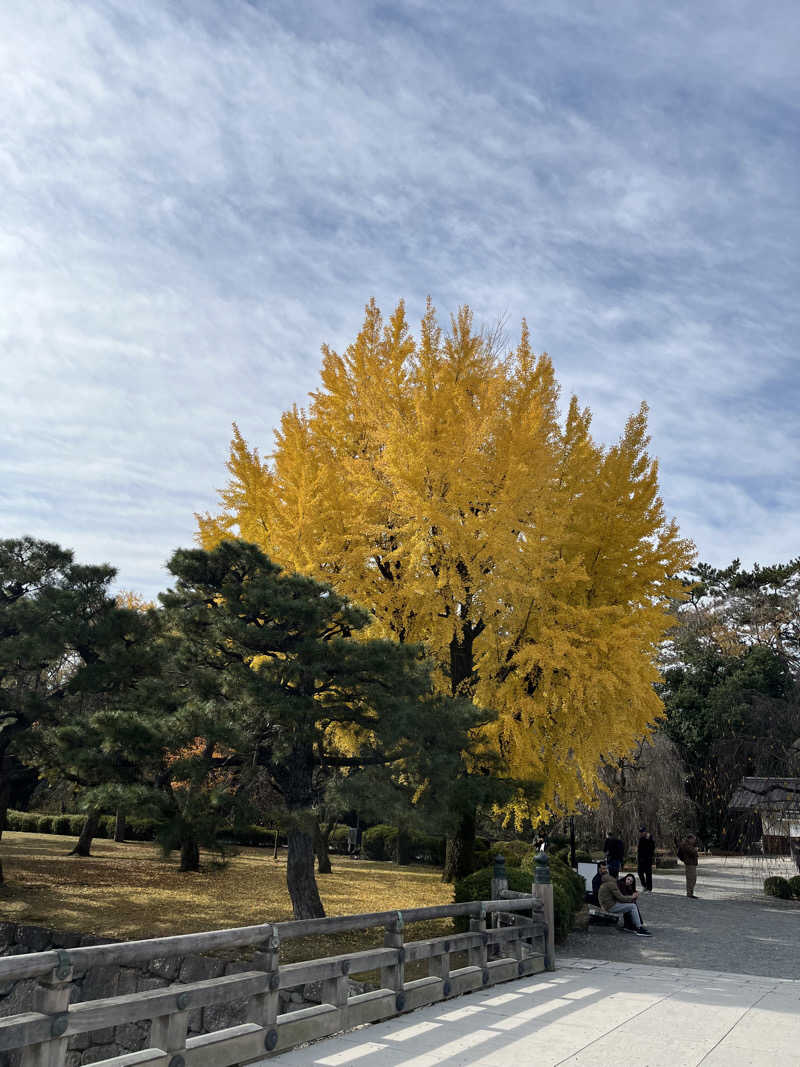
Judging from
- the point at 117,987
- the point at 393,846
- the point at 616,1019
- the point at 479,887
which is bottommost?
the point at 117,987

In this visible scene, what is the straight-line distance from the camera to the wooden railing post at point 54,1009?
14.8ft

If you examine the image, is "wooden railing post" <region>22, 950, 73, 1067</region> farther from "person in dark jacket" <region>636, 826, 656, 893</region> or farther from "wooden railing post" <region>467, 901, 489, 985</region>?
"person in dark jacket" <region>636, 826, 656, 893</region>

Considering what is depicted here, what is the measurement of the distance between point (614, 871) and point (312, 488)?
11.0 m

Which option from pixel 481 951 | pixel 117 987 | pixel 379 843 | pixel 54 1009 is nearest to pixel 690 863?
pixel 379 843

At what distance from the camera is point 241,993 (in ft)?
18.5

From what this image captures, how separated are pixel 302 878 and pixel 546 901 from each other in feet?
11.4

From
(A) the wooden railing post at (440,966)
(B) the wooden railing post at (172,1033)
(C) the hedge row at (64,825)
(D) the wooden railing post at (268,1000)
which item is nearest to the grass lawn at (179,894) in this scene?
(A) the wooden railing post at (440,966)

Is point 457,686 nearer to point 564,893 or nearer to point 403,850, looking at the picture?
point 564,893

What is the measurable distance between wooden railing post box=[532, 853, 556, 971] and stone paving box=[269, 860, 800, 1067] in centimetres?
20

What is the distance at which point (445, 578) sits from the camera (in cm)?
1329

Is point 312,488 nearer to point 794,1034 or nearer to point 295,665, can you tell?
point 295,665

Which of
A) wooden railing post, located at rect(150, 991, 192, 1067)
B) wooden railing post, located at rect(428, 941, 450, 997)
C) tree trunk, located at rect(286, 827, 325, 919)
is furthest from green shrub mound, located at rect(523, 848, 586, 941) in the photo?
wooden railing post, located at rect(150, 991, 192, 1067)

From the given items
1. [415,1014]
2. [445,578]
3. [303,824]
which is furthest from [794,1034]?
[445,578]

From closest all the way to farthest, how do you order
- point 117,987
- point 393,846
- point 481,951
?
point 481,951 → point 117,987 → point 393,846
